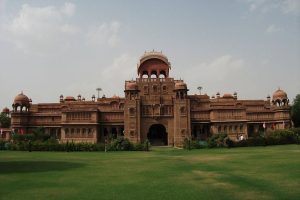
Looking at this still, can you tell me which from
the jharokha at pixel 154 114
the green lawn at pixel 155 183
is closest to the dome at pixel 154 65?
the jharokha at pixel 154 114

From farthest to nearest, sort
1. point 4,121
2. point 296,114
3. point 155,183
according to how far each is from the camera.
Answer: point 4,121 < point 296,114 < point 155,183

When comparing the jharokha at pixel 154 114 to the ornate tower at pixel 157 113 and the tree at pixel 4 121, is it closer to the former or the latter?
the ornate tower at pixel 157 113

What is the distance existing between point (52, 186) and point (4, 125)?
231 feet

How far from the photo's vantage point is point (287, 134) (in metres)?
41.7

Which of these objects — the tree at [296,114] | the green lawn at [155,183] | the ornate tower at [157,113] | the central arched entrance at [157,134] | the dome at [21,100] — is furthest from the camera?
the tree at [296,114]

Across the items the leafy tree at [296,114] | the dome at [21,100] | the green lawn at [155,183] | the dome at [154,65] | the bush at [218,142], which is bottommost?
the green lawn at [155,183]

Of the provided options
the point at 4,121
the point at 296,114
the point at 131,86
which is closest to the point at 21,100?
the point at 131,86

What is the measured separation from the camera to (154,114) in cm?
5553

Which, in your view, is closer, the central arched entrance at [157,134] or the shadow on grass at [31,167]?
the shadow on grass at [31,167]

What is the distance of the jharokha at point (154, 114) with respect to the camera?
5488cm

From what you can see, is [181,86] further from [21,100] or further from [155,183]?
[155,183]

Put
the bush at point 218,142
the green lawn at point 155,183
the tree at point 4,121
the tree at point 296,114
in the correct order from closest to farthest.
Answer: the green lawn at point 155,183, the bush at point 218,142, the tree at point 296,114, the tree at point 4,121

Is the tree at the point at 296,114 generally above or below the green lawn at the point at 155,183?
above

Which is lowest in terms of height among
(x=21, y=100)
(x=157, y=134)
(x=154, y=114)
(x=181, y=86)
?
(x=157, y=134)
